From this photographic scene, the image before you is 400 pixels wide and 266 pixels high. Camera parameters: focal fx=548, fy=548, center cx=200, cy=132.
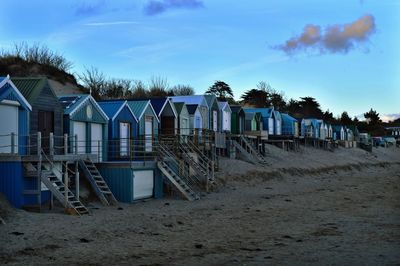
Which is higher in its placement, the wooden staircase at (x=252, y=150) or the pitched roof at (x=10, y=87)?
the pitched roof at (x=10, y=87)

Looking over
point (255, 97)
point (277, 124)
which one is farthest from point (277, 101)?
point (277, 124)

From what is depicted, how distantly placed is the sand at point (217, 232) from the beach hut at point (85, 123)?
4.46 metres

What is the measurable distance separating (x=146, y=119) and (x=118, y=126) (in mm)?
3719

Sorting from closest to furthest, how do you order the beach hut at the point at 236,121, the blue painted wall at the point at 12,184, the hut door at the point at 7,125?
the blue painted wall at the point at 12,184, the hut door at the point at 7,125, the beach hut at the point at 236,121

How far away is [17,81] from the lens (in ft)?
82.2

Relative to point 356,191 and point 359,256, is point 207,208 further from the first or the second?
point 356,191

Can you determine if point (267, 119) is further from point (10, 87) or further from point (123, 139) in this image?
point (10, 87)

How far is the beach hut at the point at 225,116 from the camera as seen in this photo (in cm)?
4894

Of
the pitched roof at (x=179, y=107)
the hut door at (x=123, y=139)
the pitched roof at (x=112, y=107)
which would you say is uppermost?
the pitched roof at (x=179, y=107)

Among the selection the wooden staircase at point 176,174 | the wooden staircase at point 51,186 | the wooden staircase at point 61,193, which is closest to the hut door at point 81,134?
the wooden staircase at point 176,174

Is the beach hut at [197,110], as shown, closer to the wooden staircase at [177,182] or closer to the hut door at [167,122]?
the hut door at [167,122]

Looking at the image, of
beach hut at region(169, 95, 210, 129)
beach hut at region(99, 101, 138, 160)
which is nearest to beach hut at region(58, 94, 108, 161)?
beach hut at region(99, 101, 138, 160)

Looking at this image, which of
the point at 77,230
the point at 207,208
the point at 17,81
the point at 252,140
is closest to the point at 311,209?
the point at 207,208

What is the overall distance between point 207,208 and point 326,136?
2675 inches
